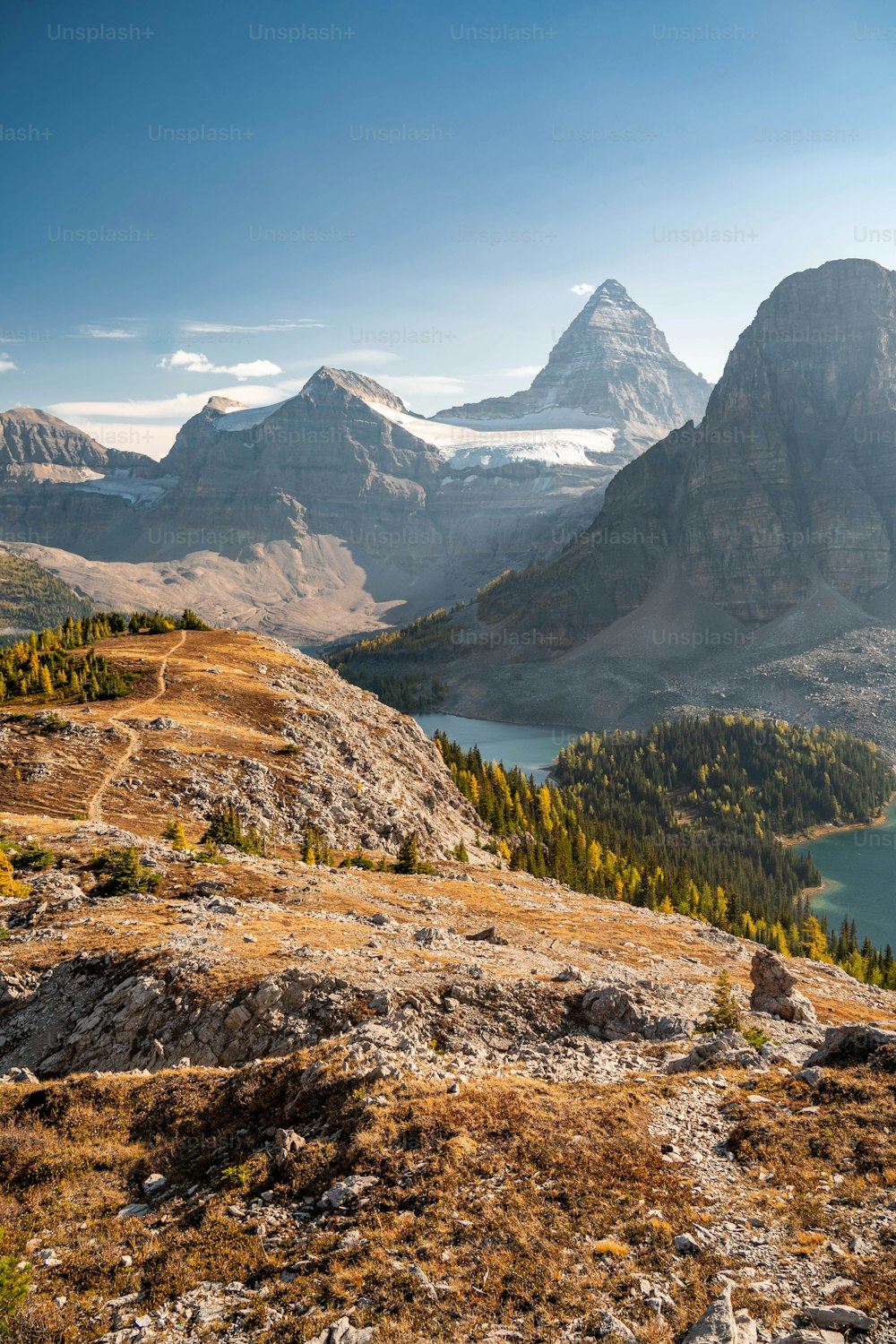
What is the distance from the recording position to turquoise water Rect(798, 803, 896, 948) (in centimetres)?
11406

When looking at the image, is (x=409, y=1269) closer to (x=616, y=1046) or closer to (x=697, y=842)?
(x=616, y=1046)

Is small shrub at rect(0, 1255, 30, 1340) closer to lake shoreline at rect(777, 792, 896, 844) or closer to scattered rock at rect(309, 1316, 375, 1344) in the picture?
scattered rock at rect(309, 1316, 375, 1344)

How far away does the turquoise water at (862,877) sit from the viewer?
114062mm

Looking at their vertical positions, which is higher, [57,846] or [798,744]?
[57,846]

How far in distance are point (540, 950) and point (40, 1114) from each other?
2528cm

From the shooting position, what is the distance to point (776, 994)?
1336 inches

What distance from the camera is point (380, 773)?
244 feet

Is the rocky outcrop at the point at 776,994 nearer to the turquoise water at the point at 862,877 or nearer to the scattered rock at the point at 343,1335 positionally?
the scattered rock at the point at 343,1335

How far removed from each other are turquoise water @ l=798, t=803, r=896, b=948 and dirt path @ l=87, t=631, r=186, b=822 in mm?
101182

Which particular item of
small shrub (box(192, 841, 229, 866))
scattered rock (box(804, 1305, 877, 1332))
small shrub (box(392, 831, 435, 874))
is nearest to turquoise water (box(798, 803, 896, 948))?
small shrub (box(392, 831, 435, 874))

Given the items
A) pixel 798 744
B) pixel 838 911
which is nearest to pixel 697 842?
pixel 838 911

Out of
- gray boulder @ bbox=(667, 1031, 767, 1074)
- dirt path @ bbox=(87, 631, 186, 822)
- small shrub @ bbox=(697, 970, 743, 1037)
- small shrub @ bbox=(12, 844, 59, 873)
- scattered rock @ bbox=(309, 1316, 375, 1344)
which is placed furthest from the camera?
dirt path @ bbox=(87, 631, 186, 822)

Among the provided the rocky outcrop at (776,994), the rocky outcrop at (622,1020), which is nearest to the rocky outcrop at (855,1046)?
the rocky outcrop at (622,1020)

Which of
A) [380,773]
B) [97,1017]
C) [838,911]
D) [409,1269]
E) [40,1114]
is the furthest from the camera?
[838,911]
